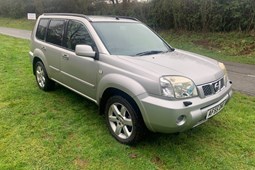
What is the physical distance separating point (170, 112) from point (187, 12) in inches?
544

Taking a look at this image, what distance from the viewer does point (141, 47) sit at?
4020mm

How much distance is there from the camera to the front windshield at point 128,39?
3814 millimetres

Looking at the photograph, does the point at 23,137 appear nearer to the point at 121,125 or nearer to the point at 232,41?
the point at 121,125

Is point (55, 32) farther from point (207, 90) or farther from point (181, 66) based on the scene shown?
point (207, 90)

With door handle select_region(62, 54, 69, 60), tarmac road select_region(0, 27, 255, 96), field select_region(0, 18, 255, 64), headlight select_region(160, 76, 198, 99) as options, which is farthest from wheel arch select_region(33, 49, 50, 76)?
field select_region(0, 18, 255, 64)

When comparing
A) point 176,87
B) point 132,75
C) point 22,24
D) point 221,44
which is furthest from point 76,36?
point 22,24

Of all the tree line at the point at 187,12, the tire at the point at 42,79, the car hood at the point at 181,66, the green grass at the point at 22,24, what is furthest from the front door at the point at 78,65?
the green grass at the point at 22,24

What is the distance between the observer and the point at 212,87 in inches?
129

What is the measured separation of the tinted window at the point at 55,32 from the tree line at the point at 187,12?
11068mm

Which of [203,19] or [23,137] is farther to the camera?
[203,19]

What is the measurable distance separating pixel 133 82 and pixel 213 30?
12.7 metres

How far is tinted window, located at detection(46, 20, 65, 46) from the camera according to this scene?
15.4 ft

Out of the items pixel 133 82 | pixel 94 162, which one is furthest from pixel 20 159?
pixel 133 82

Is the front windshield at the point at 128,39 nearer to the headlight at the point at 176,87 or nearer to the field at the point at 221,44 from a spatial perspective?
the headlight at the point at 176,87
